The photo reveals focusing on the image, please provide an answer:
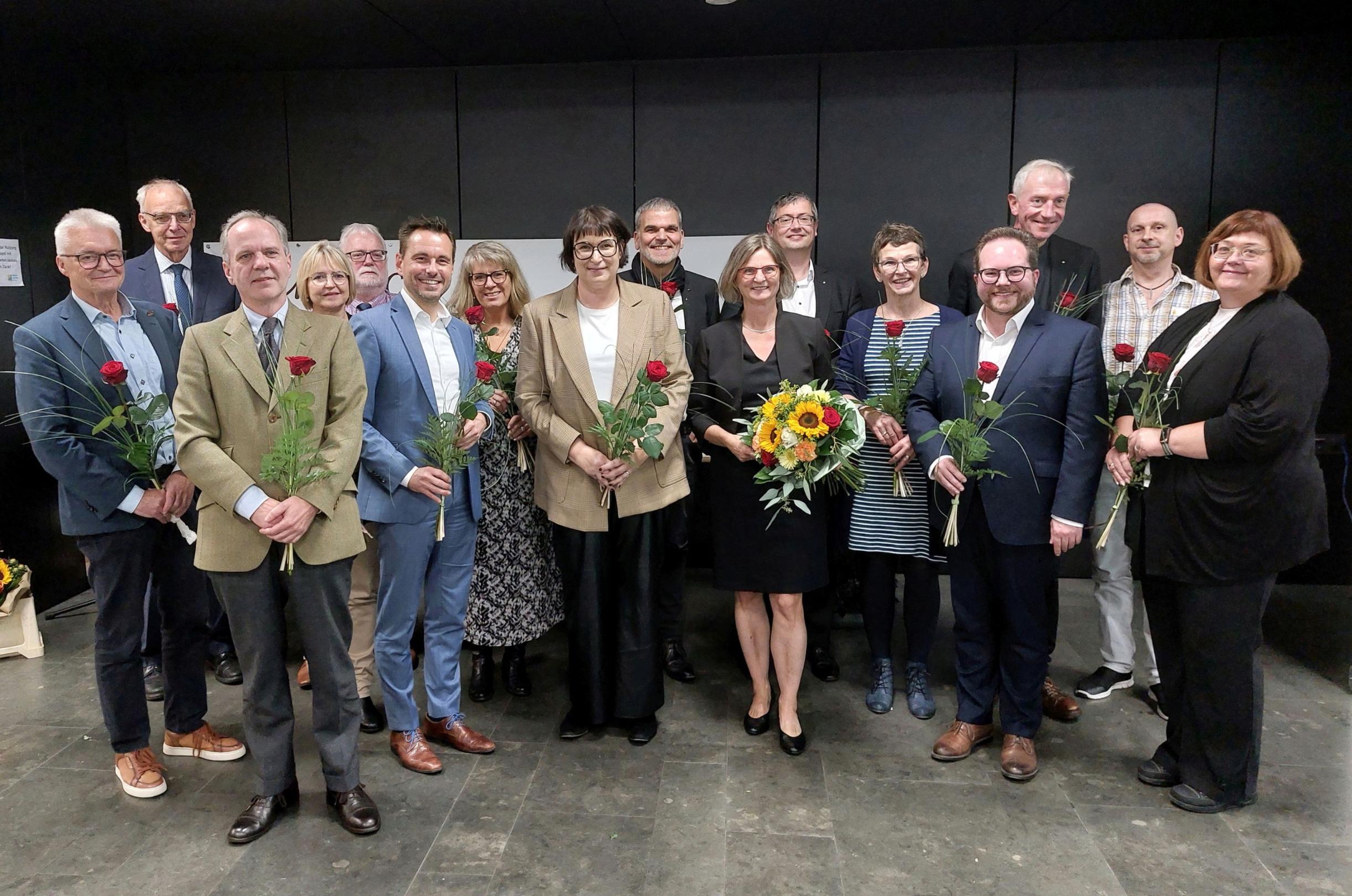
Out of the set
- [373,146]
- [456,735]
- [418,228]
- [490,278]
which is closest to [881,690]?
[456,735]

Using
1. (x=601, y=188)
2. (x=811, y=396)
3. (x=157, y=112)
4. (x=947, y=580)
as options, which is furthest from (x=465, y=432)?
(x=157, y=112)

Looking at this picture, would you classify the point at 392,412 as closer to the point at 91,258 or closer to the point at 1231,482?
the point at 91,258

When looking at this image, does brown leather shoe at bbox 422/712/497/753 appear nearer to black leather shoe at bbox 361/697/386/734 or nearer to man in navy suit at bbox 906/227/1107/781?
black leather shoe at bbox 361/697/386/734

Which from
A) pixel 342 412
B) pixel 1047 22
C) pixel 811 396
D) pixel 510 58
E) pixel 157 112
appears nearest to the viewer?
pixel 342 412

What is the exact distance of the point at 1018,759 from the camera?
303 centimetres

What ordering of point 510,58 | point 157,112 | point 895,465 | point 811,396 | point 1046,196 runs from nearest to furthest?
point 811,396
point 895,465
point 1046,196
point 510,58
point 157,112

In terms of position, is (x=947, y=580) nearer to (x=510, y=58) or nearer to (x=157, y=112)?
(x=510, y=58)

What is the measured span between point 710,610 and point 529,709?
158 centimetres

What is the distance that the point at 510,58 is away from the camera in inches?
211

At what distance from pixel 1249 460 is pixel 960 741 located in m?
1.39

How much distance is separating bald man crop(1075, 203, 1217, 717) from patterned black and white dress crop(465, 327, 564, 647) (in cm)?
238

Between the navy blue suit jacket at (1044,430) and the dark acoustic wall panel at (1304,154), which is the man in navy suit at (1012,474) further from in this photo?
the dark acoustic wall panel at (1304,154)

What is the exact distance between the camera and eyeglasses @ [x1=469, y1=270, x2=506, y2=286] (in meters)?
3.42

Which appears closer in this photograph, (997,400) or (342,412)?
(342,412)
